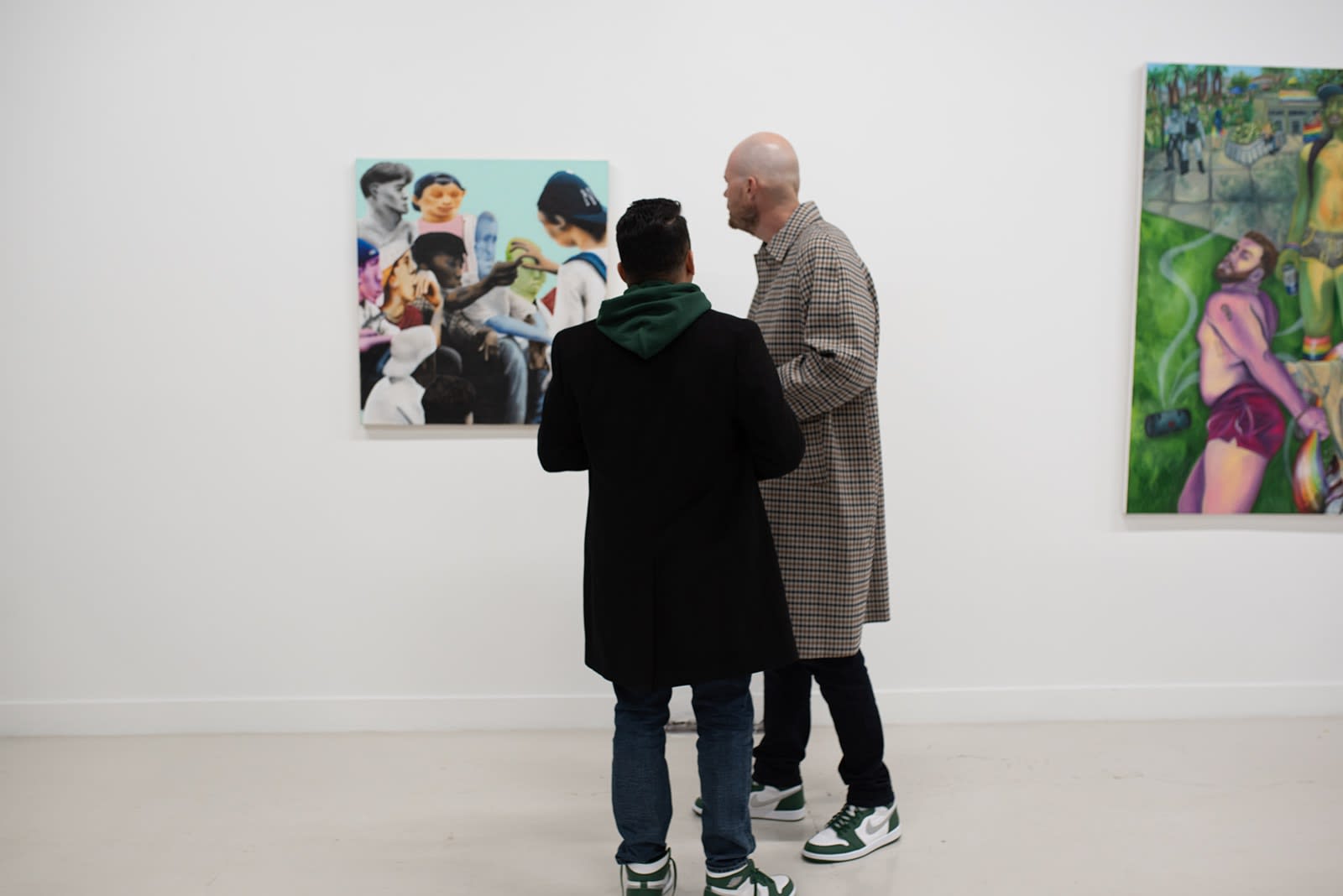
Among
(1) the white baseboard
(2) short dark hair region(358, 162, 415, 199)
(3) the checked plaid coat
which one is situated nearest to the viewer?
(3) the checked plaid coat

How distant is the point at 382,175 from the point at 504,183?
360mm

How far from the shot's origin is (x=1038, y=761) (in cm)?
274

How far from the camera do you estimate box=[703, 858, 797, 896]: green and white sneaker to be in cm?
195

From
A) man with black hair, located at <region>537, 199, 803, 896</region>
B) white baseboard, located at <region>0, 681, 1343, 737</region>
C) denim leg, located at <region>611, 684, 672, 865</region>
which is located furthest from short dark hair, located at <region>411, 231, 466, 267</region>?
denim leg, located at <region>611, 684, 672, 865</region>

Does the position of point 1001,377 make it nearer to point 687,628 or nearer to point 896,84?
point 896,84

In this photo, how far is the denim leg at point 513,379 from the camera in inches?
116

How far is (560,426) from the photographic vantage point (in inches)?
74.0

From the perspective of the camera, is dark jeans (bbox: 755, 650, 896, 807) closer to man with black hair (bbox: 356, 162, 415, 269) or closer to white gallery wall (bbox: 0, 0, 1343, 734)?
white gallery wall (bbox: 0, 0, 1343, 734)

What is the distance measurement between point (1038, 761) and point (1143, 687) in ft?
1.91

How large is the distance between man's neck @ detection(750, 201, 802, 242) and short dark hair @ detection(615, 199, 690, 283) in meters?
0.50

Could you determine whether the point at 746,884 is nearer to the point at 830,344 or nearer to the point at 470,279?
the point at 830,344

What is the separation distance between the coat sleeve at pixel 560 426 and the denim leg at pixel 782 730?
837 millimetres

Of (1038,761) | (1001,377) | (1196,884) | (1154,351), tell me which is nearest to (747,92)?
(1001,377)

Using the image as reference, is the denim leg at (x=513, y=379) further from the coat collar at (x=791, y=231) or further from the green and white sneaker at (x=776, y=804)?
the green and white sneaker at (x=776, y=804)
